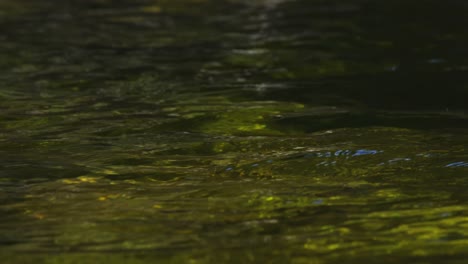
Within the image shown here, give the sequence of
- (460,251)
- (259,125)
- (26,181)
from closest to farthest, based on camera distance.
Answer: (460,251)
(26,181)
(259,125)

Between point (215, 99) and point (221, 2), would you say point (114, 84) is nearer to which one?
point (215, 99)

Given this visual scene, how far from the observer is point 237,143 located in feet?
18.5

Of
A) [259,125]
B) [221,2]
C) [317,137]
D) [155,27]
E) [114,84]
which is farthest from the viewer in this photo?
[221,2]

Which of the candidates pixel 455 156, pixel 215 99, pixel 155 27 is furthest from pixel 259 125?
pixel 155 27

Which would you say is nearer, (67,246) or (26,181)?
(67,246)

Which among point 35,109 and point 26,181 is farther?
point 35,109

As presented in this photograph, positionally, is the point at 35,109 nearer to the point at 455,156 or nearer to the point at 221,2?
the point at 455,156

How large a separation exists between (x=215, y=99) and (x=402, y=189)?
308cm

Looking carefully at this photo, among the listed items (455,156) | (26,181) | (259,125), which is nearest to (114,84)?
(259,125)

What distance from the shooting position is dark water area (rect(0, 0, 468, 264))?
372 cm

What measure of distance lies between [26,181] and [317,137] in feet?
6.42

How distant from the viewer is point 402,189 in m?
4.41

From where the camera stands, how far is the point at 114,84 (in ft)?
26.2

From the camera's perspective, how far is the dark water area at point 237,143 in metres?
→ 3.72
